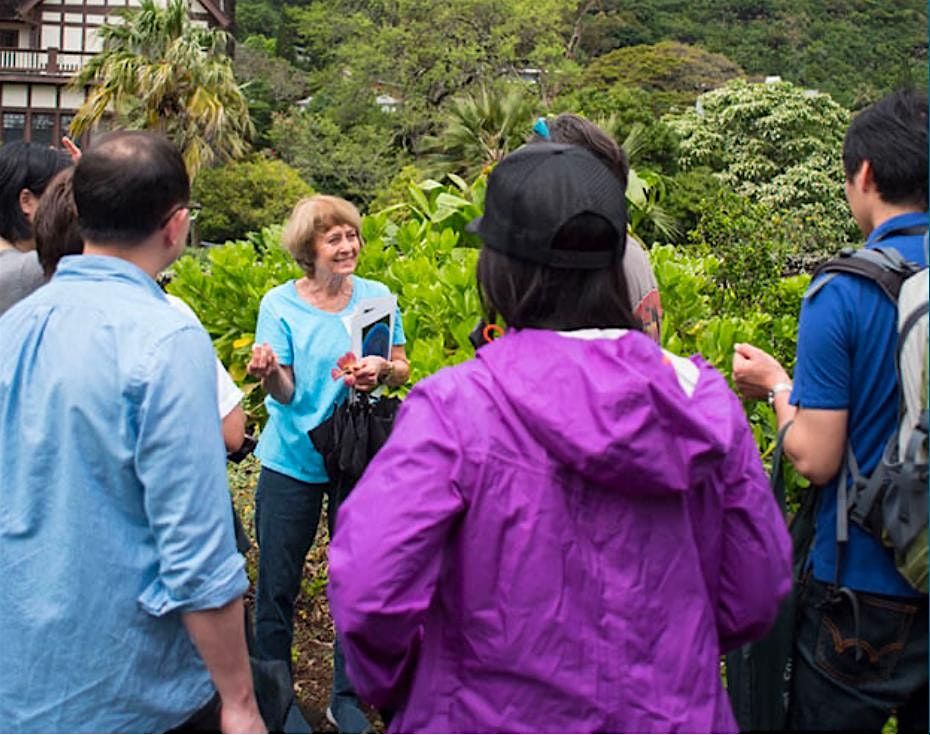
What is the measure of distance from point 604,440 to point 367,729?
2.13 m

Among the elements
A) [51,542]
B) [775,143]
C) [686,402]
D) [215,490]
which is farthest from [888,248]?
[775,143]

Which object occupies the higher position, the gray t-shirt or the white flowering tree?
the gray t-shirt

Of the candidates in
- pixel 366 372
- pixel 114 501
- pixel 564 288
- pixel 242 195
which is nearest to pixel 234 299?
pixel 366 372

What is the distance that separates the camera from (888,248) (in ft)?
6.71

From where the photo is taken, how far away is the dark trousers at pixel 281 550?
325 cm

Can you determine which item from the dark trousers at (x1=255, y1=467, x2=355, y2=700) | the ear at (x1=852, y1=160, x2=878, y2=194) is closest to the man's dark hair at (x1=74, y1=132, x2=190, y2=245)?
the ear at (x1=852, y1=160, x2=878, y2=194)

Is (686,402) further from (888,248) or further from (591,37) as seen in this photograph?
(591,37)

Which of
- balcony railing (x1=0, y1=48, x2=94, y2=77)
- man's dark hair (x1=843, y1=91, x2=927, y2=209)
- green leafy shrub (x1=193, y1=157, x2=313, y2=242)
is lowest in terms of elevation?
green leafy shrub (x1=193, y1=157, x2=313, y2=242)

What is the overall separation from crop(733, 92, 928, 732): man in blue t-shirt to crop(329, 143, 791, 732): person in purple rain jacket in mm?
540

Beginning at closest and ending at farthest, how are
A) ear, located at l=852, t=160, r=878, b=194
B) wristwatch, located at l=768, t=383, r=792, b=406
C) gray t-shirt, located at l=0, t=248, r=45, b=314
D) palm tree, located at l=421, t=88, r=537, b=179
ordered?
ear, located at l=852, t=160, r=878, b=194
wristwatch, located at l=768, t=383, r=792, b=406
gray t-shirt, located at l=0, t=248, r=45, b=314
palm tree, located at l=421, t=88, r=537, b=179

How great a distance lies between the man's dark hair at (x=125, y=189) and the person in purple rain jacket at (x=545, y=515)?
66 centimetres

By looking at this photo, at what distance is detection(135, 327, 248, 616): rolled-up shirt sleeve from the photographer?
1776 mm

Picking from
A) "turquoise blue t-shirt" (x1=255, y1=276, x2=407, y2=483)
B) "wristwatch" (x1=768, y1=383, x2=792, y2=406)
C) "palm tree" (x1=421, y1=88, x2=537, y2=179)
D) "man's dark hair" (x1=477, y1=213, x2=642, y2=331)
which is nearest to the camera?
"man's dark hair" (x1=477, y1=213, x2=642, y2=331)

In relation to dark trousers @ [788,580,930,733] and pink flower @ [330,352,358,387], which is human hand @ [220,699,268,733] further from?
pink flower @ [330,352,358,387]
